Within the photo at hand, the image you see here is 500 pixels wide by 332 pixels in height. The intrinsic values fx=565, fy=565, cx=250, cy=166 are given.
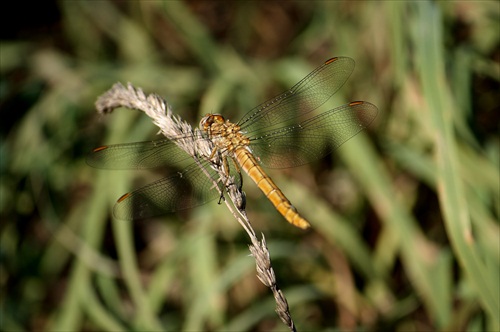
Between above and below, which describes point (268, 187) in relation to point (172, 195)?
below

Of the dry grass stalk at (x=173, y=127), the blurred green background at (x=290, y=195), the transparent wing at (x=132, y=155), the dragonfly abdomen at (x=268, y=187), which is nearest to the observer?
the dry grass stalk at (x=173, y=127)

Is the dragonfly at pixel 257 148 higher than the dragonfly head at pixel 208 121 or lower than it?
lower

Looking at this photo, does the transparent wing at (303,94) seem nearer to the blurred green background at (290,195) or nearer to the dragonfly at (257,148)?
the dragonfly at (257,148)

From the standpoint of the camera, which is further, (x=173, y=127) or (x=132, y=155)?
(x=132, y=155)

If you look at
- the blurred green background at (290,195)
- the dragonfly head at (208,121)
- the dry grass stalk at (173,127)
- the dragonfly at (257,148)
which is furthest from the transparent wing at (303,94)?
the dry grass stalk at (173,127)

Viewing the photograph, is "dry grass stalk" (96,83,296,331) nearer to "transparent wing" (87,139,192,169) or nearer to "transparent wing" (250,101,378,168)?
"transparent wing" (87,139,192,169)

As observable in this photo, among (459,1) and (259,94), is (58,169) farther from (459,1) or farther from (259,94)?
(459,1)

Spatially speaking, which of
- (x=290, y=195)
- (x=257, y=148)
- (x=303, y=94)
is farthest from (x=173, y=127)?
(x=290, y=195)

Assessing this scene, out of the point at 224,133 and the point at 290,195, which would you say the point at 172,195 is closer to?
the point at 224,133
